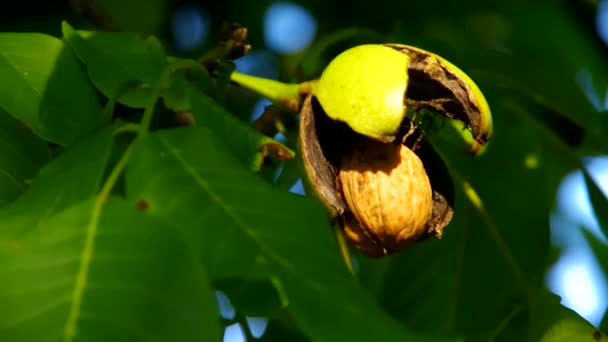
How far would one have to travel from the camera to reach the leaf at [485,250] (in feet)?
7.02

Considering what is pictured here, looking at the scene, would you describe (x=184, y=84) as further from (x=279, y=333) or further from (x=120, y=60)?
(x=279, y=333)

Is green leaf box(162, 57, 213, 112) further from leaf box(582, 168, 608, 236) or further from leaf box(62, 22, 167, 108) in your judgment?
leaf box(582, 168, 608, 236)

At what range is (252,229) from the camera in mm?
1369

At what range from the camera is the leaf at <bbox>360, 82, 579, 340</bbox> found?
214 centimetres

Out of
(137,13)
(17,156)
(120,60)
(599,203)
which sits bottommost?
(137,13)

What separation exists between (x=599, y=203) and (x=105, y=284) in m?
1.21

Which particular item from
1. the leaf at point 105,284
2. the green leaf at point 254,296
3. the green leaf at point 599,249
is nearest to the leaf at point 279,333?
the green leaf at point 254,296

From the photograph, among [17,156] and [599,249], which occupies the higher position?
[17,156]

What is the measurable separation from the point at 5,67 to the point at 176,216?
1.79ft

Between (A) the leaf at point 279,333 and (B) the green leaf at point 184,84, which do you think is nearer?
(B) the green leaf at point 184,84

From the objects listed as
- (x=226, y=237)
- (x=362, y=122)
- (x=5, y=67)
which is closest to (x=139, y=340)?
(x=226, y=237)

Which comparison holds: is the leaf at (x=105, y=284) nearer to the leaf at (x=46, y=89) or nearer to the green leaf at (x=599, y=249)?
the leaf at (x=46, y=89)

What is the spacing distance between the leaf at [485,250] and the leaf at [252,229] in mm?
641

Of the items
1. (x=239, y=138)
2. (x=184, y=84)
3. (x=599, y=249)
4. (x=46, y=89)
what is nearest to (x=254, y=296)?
(x=239, y=138)
